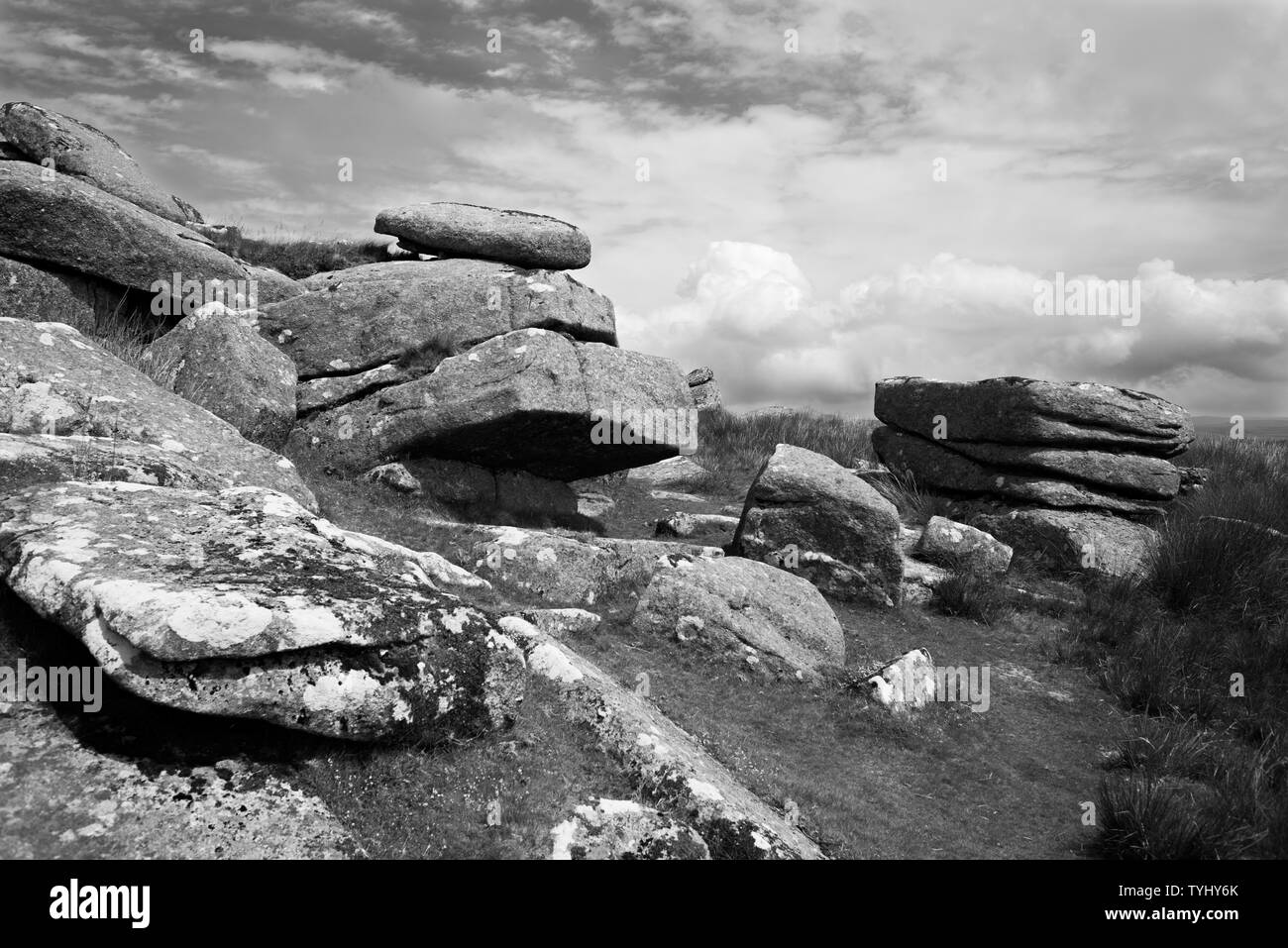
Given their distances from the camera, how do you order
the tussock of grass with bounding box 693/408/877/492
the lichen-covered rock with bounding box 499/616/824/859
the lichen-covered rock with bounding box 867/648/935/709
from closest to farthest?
1. the lichen-covered rock with bounding box 499/616/824/859
2. the lichen-covered rock with bounding box 867/648/935/709
3. the tussock of grass with bounding box 693/408/877/492

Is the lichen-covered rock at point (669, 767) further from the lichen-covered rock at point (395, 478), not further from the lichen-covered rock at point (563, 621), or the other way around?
the lichen-covered rock at point (395, 478)

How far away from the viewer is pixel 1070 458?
685 inches

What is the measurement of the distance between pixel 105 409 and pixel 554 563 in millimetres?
5285

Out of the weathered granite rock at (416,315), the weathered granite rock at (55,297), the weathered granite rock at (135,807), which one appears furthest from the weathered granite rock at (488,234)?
the weathered granite rock at (135,807)

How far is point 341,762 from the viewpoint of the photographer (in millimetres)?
5055

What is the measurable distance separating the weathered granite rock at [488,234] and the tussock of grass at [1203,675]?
12172 mm

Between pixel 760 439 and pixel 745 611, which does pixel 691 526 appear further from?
pixel 760 439

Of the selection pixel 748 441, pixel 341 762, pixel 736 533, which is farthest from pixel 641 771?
pixel 748 441

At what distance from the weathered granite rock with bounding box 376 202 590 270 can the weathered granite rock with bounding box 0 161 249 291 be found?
4187 millimetres

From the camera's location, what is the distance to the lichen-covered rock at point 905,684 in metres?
9.63

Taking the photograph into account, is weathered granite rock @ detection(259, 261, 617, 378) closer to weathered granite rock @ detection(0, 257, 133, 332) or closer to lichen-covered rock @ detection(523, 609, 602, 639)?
weathered granite rock @ detection(0, 257, 133, 332)

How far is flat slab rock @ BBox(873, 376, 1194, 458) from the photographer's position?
1747cm

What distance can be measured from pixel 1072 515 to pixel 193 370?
15.6 m

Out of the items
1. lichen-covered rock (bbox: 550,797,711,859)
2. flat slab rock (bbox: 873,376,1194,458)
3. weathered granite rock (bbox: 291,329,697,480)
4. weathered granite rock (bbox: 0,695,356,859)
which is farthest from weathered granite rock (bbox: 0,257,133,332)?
flat slab rock (bbox: 873,376,1194,458)
